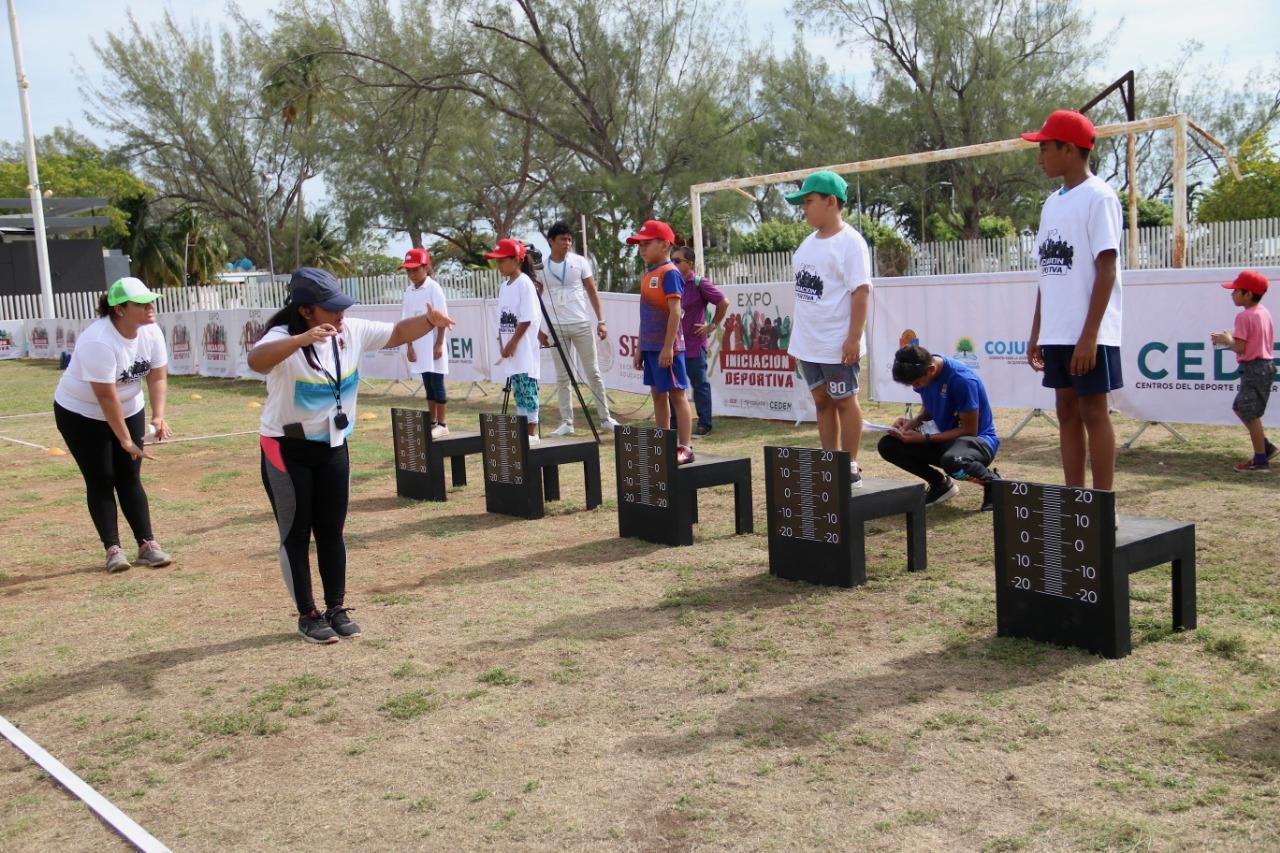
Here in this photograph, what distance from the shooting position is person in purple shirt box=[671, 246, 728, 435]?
11461 mm

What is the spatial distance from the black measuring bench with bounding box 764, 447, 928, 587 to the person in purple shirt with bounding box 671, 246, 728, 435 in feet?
18.9

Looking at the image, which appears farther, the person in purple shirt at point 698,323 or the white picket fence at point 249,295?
the white picket fence at point 249,295

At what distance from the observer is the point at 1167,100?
44.8 metres

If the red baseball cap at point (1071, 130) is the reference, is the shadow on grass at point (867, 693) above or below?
below

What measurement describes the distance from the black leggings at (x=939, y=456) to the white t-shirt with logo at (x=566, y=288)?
414 centimetres

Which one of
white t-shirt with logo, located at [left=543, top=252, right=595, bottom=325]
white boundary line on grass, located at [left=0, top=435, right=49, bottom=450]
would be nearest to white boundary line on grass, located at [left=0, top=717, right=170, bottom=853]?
white t-shirt with logo, located at [left=543, top=252, right=595, bottom=325]

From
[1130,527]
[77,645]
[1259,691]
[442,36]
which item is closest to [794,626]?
[1130,527]

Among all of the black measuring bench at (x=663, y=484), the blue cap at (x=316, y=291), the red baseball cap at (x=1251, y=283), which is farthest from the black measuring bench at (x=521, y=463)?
the red baseball cap at (x=1251, y=283)

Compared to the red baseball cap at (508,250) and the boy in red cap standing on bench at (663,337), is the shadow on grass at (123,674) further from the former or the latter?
the red baseball cap at (508,250)

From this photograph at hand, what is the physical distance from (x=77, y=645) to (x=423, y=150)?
135ft

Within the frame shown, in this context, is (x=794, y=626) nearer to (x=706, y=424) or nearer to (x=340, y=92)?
(x=706, y=424)

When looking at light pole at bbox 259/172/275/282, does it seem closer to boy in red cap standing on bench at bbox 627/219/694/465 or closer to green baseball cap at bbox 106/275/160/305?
boy in red cap standing on bench at bbox 627/219/694/465

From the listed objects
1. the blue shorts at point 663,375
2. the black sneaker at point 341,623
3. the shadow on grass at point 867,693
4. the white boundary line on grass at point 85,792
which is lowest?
the white boundary line on grass at point 85,792

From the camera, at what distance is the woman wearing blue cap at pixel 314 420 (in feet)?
16.0
